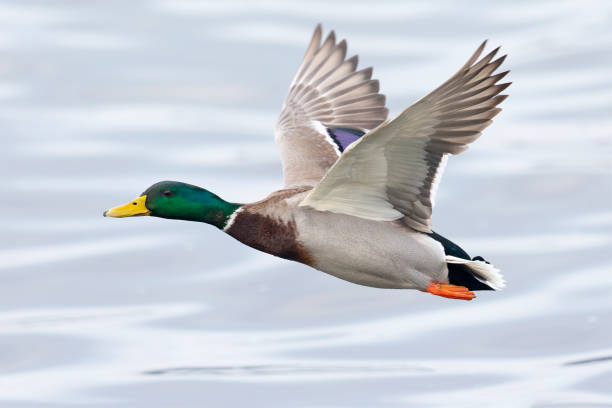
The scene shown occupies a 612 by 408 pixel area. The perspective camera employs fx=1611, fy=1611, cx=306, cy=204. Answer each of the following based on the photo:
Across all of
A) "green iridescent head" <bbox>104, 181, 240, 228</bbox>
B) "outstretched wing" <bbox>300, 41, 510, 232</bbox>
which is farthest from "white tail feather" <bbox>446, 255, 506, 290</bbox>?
"green iridescent head" <bbox>104, 181, 240, 228</bbox>

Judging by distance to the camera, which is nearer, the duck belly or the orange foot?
the duck belly

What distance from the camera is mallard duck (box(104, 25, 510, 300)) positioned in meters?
8.62

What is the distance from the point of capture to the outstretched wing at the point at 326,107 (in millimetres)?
10898

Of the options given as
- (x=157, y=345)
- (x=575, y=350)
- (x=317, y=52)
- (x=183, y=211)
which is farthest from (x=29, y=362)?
(x=183, y=211)

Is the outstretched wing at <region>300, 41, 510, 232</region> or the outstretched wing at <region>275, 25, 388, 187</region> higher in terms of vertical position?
the outstretched wing at <region>275, 25, 388, 187</region>

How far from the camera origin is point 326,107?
37.9 feet

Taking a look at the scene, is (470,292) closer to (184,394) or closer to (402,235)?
(402,235)

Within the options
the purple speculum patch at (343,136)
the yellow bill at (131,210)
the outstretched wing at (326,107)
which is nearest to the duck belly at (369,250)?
the yellow bill at (131,210)

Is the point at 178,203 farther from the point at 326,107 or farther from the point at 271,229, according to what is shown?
the point at 326,107

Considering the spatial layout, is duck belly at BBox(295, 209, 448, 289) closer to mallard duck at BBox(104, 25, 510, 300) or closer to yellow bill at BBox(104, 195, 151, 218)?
mallard duck at BBox(104, 25, 510, 300)

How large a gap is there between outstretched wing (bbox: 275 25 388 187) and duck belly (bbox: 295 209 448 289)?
149 centimetres

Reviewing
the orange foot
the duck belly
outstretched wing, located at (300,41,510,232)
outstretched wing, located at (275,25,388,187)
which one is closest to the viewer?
outstretched wing, located at (300,41,510,232)

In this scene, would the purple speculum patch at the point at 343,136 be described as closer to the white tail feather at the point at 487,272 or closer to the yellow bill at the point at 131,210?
the yellow bill at the point at 131,210

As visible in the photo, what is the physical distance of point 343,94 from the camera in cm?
1150
